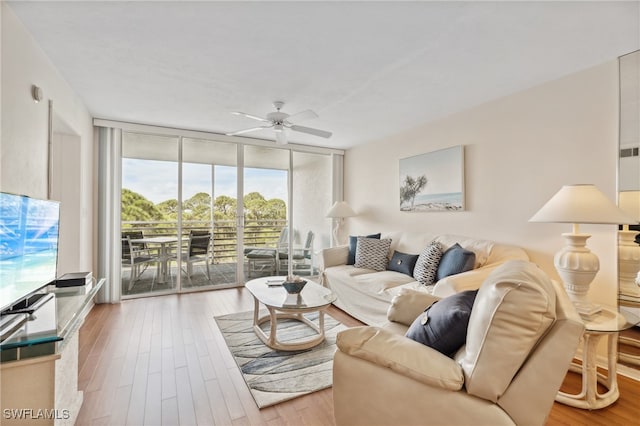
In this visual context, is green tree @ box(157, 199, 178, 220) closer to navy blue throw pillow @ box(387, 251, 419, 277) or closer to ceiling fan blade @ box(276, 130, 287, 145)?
ceiling fan blade @ box(276, 130, 287, 145)

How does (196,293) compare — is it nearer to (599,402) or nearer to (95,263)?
(95,263)

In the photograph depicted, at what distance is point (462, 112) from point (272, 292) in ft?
9.60

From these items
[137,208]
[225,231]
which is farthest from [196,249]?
[137,208]

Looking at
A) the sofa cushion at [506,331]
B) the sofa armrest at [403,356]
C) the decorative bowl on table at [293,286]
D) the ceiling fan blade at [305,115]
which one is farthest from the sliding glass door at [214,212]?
the sofa cushion at [506,331]

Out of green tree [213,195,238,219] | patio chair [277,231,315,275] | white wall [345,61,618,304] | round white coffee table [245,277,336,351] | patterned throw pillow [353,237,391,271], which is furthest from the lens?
patio chair [277,231,315,275]

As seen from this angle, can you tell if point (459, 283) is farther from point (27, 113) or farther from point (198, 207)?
point (198, 207)

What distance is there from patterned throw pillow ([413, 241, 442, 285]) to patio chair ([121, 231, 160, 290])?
3703 mm

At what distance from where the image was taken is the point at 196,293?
4.39m

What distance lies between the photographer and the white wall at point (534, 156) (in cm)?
233

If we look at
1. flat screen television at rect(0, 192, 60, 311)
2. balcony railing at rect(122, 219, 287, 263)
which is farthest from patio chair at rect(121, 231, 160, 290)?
flat screen television at rect(0, 192, 60, 311)

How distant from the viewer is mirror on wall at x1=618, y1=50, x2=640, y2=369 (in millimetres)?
2154

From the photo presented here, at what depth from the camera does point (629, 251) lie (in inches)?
87.0

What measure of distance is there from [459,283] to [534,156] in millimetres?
1457

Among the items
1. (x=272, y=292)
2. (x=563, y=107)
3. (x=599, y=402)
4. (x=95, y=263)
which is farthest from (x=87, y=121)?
(x=599, y=402)
